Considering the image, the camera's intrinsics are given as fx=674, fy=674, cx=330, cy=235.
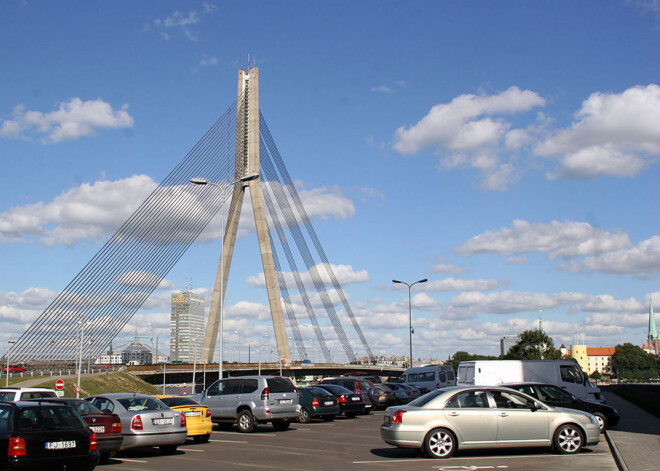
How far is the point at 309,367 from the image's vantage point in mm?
86875

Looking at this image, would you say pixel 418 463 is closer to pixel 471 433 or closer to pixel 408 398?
pixel 471 433

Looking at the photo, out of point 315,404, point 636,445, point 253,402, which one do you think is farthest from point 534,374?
point 253,402

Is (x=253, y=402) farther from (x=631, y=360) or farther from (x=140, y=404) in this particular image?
(x=631, y=360)

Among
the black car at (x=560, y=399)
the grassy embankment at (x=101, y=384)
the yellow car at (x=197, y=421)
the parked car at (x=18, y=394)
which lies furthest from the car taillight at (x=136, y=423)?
the grassy embankment at (x=101, y=384)

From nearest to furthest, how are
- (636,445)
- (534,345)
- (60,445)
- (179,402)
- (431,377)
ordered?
1. (60,445)
2. (636,445)
3. (179,402)
4. (431,377)
5. (534,345)

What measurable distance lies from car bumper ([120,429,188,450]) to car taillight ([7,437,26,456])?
4.98m

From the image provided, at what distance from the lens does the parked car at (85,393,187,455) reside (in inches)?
602

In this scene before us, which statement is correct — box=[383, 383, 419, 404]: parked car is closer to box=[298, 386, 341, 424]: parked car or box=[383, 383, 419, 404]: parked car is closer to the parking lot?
box=[298, 386, 341, 424]: parked car

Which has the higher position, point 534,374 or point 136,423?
point 534,374

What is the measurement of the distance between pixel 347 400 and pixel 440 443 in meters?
15.1

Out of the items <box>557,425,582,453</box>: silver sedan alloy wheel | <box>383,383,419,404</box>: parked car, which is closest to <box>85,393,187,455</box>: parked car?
<box>557,425,582,453</box>: silver sedan alloy wheel

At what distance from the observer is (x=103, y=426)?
14.0 meters

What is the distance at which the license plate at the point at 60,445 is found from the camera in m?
10.7

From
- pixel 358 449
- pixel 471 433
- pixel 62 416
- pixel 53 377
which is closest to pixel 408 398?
pixel 358 449
